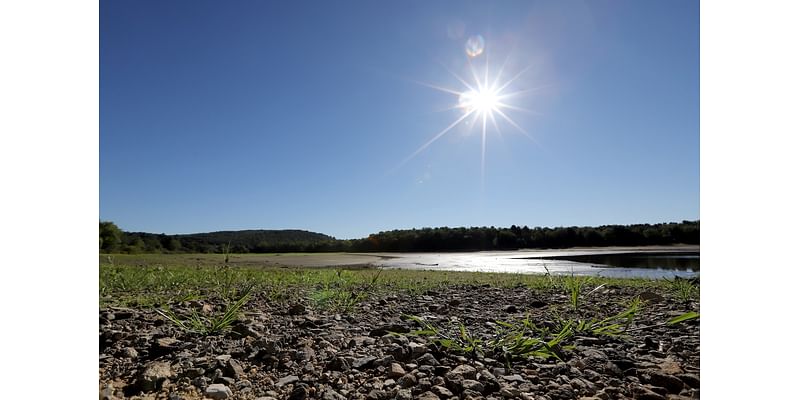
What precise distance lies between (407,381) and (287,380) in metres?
0.48

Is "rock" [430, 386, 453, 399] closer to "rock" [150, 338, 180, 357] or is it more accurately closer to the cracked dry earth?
the cracked dry earth

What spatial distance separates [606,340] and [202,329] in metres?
2.23

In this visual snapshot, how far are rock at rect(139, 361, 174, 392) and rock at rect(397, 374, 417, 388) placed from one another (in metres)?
0.92

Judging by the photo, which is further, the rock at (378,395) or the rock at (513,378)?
the rock at (513,378)

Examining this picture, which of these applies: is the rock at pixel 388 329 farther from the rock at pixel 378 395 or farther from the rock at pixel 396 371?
the rock at pixel 378 395

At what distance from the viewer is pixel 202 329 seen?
2109mm

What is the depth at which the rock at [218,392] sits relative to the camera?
1.35 meters

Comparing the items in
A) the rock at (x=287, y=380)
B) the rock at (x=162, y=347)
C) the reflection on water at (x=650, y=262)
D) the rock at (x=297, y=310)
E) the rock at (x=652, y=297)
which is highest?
the rock at (x=162, y=347)

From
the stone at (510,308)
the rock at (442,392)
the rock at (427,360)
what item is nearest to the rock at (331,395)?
the rock at (442,392)

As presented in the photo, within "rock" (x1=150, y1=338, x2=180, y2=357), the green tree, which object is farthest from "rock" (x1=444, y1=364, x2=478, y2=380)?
the green tree

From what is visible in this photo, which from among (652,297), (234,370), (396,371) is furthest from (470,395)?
(652,297)
